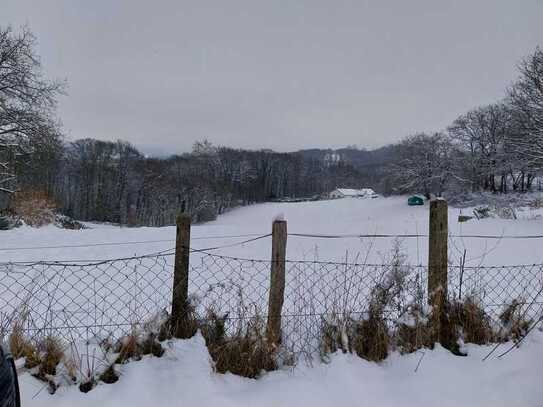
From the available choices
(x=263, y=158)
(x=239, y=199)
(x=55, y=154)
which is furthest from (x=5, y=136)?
(x=263, y=158)

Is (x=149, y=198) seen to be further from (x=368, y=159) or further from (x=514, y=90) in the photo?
(x=368, y=159)

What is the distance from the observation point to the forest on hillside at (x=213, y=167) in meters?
16.8

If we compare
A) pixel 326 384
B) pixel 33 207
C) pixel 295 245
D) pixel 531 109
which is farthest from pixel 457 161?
pixel 326 384

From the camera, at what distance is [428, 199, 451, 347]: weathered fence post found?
2.71m

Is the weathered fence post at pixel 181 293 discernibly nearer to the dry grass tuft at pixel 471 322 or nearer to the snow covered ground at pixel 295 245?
the dry grass tuft at pixel 471 322

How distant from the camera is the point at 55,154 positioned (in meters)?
18.5

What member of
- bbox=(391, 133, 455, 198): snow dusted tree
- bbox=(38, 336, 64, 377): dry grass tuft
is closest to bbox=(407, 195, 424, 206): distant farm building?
bbox=(391, 133, 455, 198): snow dusted tree

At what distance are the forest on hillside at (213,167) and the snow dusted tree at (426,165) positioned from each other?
0.11 meters

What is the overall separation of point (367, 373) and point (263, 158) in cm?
7218

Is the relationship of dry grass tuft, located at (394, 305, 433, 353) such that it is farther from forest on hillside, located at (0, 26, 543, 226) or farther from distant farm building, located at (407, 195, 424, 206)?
distant farm building, located at (407, 195, 424, 206)

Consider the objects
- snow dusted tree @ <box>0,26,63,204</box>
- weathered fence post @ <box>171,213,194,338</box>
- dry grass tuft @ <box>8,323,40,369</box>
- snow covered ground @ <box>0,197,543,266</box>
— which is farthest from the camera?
snow dusted tree @ <box>0,26,63,204</box>

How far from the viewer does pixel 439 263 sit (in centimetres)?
278

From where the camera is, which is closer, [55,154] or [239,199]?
[55,154]

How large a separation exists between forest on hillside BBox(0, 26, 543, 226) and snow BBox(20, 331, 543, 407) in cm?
108
